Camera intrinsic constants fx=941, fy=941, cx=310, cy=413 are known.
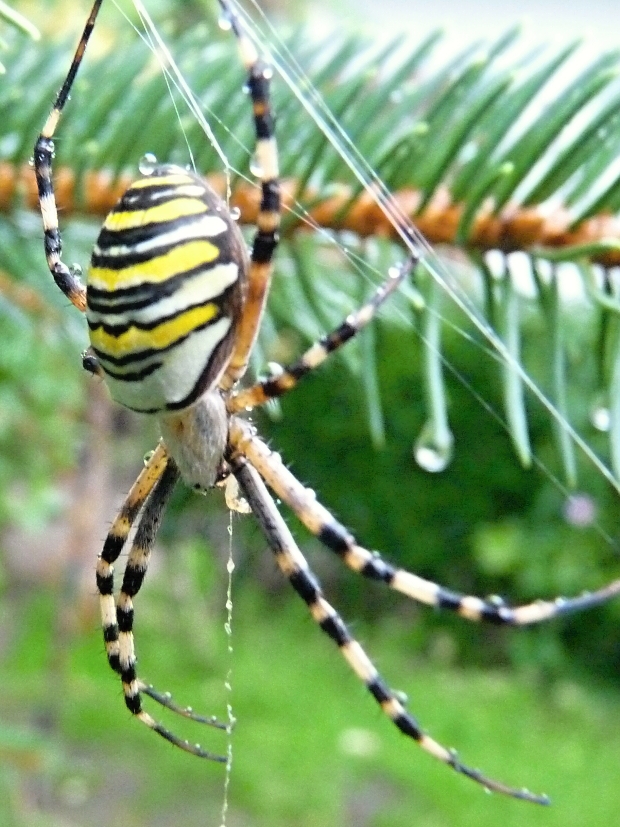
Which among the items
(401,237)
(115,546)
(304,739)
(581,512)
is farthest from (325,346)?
(304,739)

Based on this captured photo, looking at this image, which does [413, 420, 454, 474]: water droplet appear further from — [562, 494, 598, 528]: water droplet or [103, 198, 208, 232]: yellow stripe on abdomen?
[562, 494, 598, 528]: water droplet

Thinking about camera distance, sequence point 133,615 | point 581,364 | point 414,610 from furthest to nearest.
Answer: point 414,610 → point 133,615 → point 581,364

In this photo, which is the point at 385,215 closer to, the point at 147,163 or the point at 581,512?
the point at 147,163

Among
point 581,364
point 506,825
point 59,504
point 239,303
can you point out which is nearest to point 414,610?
point 506,825

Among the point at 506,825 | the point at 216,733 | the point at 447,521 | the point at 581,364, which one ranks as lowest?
the point at 506,825

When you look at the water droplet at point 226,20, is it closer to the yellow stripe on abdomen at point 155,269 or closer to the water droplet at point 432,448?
the yellow stripe on abdomen at point 155,269

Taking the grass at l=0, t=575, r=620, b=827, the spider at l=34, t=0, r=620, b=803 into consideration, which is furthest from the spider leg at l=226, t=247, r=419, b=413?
the grass at l=0, t=575, r=620, b=827

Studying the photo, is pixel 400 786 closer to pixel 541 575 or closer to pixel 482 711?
pixel 482 711
